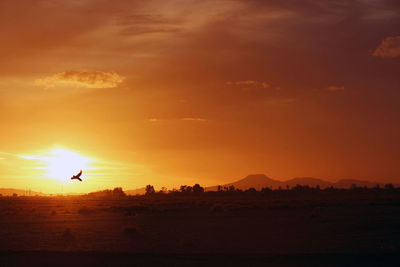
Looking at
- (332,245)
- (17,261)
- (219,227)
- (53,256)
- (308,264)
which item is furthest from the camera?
(219,227)

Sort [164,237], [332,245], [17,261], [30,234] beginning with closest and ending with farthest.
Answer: [17,261] < [332,245] < [164,237] < [30,234]

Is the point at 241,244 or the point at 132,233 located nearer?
the point at 241,244

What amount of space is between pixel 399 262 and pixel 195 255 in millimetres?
9189

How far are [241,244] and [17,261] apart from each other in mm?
12279

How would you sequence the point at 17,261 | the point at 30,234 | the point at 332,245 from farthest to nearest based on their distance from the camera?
the point at 30,234 → the point at 332,245 → the point at 17,261

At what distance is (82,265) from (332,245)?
13.8 m

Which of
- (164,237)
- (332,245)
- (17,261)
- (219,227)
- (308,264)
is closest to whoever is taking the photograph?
(308,264)

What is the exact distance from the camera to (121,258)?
24312 mm

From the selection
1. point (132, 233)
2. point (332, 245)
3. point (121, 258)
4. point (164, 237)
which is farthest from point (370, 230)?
point (121, 258)

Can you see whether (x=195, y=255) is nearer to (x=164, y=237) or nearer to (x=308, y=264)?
(x=308, y=264)

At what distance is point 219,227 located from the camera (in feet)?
135

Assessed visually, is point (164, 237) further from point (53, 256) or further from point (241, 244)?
point (53, 256)

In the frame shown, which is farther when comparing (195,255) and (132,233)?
(132,233)

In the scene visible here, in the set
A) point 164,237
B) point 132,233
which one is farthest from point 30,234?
point 164,237
